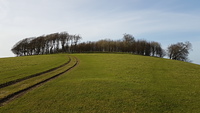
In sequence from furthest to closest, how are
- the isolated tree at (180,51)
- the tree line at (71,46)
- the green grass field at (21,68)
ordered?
the tree line at (71,46)
the isolated tree at (180,51)
the green grass field at (21,68)

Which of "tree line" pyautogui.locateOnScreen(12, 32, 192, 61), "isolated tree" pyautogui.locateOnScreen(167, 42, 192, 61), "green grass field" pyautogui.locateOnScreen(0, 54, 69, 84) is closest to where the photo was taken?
"green grass field" pyautogui.locateOnScreen(0, 54, 69, 84)

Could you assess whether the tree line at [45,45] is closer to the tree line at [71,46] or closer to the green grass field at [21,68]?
the tree line at [71,46]

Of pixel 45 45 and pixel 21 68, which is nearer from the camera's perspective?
pixel 21 68

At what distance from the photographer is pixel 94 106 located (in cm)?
1242

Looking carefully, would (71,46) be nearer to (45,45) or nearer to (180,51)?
(45,45)

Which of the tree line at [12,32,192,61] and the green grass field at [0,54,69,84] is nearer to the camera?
the green grass field at [0,54,69,84]

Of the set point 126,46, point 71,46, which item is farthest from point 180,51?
point 71,46

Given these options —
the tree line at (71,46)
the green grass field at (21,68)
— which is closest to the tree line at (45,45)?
the tree line at (71,46)

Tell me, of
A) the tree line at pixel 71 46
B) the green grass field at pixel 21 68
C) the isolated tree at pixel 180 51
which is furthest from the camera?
the tree line at pixel 71 46

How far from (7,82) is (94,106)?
53.4 ft

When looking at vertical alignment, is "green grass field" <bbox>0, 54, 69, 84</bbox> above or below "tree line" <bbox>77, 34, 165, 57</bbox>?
below

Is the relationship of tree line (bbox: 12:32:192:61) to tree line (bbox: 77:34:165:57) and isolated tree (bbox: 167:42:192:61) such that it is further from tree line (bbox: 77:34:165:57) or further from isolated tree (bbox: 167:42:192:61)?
isolated tree (bbox: 167:42:192:61)

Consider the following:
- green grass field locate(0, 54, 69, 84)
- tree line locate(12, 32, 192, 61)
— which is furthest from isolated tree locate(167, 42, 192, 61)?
green grass field locate(0, 54, 69, 84)

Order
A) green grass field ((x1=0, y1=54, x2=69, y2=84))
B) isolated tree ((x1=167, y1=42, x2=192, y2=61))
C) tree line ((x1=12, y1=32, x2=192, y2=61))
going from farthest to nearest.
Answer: tree line ((x1=12, y1=32, x2=192, y2=61)) → isolated tree ((x1=167, y1=42, x2=192, y2=61)) → green grass field ((x1=0, y1=54, x2=69, y2=84))
